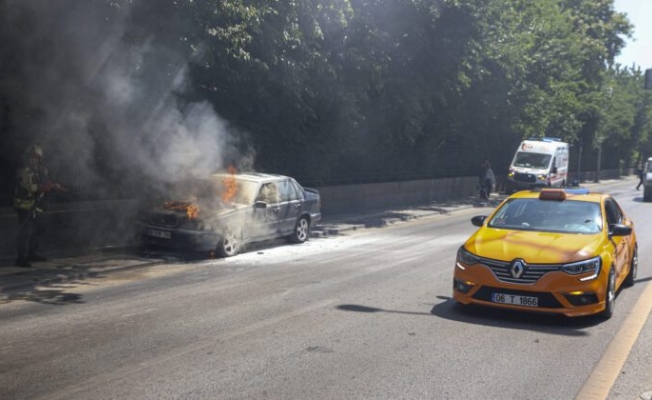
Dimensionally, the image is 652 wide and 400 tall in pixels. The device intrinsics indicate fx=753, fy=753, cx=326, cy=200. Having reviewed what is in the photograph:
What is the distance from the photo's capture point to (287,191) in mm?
16438

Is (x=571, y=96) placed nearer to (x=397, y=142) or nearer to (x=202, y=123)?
(x=397, y=142)

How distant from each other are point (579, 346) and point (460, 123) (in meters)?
28.1

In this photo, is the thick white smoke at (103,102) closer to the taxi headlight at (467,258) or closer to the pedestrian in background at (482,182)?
the taxi headlight at (467,258)

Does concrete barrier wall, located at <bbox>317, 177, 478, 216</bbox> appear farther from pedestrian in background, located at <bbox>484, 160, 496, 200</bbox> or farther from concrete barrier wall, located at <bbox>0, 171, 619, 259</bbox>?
concrete barrier wall, located at <bbox>0, 171, 619, 259</bbox>

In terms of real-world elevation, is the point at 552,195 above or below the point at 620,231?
above

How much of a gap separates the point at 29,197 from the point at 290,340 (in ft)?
22.1

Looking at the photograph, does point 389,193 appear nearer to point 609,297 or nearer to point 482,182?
point 482,182

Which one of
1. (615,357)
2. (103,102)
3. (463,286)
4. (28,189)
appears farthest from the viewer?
(103,102)

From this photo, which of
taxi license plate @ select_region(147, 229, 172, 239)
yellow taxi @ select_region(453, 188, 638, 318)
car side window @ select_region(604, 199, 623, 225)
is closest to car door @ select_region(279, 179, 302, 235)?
taxi license plate @ select_region(147, 229, 172, 239)

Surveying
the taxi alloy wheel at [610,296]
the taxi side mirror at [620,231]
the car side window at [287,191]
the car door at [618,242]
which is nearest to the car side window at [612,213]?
the car door at [618,242]

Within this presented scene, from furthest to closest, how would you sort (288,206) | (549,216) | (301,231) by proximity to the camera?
(301,231) < (288,206) < (549,216)

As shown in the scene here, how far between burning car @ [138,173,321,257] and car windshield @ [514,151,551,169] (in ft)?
78.4

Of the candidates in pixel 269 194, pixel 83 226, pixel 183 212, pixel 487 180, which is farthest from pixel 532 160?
pixel 83 226

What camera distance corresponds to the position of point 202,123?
16.5 m
